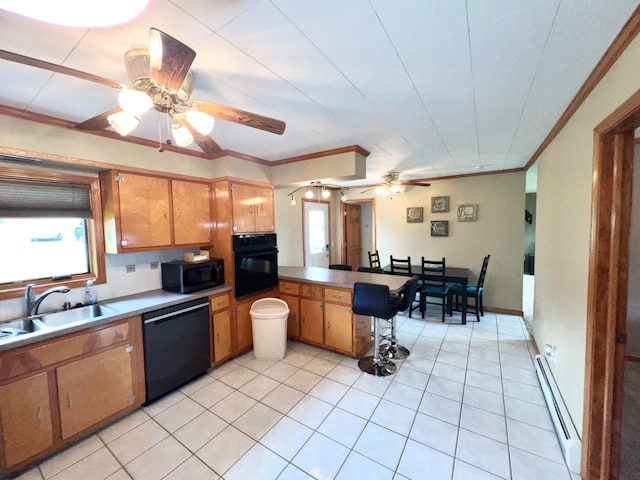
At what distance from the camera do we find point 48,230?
7.62ft

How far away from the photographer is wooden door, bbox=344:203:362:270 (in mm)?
6333

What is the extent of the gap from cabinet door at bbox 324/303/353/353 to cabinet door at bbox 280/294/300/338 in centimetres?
44

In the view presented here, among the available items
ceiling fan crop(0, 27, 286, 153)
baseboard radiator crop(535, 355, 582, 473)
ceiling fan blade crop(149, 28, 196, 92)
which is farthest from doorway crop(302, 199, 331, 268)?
ceiling fan blade crop(149, 28, 196, 92)

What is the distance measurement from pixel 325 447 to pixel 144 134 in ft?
10.0

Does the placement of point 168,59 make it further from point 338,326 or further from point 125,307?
point 338,326

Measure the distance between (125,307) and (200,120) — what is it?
185 cm

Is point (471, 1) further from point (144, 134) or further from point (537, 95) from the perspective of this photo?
point (144, 134)

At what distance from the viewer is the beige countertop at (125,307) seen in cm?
171

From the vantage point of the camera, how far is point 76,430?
194 centimetres

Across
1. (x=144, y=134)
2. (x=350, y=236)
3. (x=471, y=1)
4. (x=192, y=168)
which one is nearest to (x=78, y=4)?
(x=471, y=1)

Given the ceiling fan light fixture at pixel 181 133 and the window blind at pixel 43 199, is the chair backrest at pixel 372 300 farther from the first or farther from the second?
the window blind at pixel 43 199

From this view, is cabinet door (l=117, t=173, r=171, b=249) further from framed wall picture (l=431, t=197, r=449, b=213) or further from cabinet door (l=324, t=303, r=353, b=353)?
framed wall picture (l=431, t=197, r=449, b=213)

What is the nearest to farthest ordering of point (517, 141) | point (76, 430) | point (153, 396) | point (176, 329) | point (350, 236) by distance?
point (76, 430)
point (153, 396)
point (176, 329)
point (517, 141)
point (350, 236)

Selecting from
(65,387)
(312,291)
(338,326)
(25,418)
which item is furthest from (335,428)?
(25,418)
